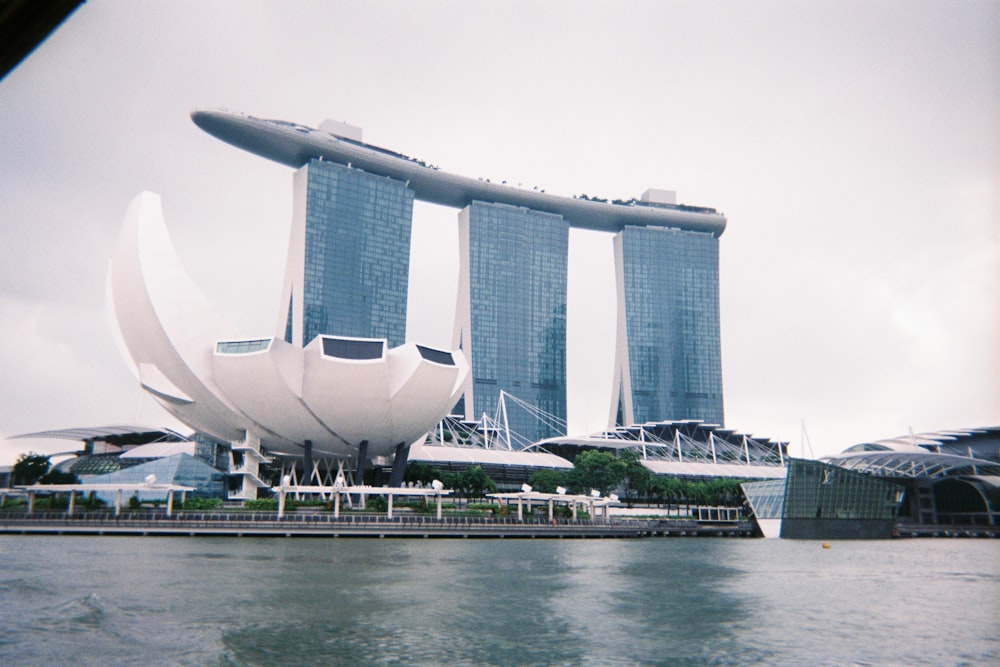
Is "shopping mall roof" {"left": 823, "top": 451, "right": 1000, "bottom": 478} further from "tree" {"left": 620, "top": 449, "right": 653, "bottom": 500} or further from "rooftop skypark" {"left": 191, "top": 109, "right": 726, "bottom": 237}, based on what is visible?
"rooftop skypark" {"left": 191, "top": 109, "right": 726, "bottom": 237}

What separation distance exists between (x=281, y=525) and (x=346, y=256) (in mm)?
77139

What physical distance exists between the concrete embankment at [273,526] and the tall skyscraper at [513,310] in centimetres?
7269

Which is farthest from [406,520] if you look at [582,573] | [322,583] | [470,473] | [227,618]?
→ [227,618]

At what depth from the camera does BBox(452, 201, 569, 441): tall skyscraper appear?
472 ft

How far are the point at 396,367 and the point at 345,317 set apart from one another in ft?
187

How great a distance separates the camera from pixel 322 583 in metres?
31.0

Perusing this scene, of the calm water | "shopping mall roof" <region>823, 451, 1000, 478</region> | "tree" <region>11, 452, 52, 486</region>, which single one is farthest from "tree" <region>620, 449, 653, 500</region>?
"tree" <region>11, 452, 52, 486</region>

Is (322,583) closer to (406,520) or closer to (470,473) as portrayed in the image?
(406,520)

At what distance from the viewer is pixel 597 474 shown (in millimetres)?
91562

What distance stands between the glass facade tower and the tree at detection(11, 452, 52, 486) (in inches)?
3785

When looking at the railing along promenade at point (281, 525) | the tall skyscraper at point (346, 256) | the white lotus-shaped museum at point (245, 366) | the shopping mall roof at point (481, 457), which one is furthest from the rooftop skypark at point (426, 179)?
the railing along promenade at point (281, 525)

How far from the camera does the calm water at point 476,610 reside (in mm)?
19062

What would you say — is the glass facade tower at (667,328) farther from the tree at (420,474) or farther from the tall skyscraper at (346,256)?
the tree at (420,474)

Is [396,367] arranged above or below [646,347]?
below
